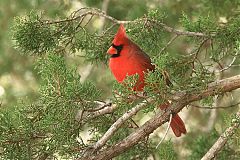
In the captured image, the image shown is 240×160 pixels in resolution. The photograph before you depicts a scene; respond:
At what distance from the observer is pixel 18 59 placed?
5836 mm

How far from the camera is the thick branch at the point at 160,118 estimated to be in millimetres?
2527

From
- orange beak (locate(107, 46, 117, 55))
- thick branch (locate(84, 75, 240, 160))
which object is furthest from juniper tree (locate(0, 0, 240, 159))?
orange beak (locate(107, 46, 117, 55))

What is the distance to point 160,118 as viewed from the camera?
2.62 meters

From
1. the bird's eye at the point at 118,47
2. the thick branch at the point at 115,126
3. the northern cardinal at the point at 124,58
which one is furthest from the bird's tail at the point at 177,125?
the thick branch at the point at 115,126

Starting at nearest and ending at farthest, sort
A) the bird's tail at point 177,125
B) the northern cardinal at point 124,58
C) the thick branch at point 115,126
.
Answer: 1. the thick branch at point 115,126
2. the northern cardinal at point 124,58
3. the bird's tail at point 177,125

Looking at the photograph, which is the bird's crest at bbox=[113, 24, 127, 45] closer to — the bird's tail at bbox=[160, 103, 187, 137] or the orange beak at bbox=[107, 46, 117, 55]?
→ the orange beak at bbox=[107, 46, 117, 55]

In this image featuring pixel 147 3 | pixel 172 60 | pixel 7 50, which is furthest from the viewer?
pixel 7 50

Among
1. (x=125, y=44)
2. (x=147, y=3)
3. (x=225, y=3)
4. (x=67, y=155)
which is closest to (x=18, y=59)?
(x=147, y=3)

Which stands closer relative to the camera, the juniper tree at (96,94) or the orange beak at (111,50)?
the juniper tree at (96,94)

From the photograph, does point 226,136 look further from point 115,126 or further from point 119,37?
point 119,37

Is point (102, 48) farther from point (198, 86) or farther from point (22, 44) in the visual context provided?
point (198, 86)

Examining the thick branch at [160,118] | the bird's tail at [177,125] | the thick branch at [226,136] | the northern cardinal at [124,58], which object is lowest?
the thick branch at [226,136]

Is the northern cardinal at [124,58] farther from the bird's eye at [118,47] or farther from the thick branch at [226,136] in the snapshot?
the thick branch at [226,136]

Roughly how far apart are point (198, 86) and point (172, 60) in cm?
25
